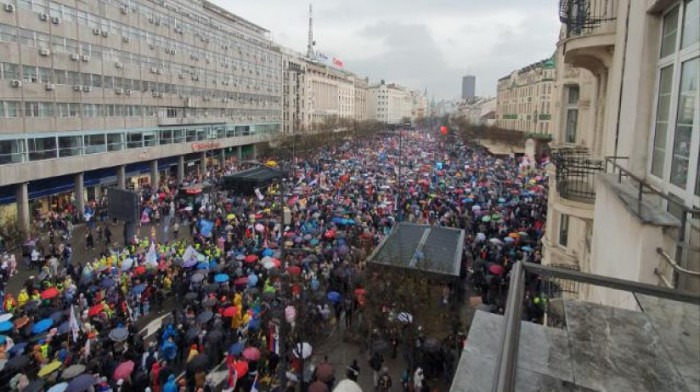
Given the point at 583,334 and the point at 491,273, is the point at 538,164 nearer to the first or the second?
the point at 491,273

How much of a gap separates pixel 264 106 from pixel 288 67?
73.2 feet

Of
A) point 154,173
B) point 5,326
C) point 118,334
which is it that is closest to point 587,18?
point 118,334

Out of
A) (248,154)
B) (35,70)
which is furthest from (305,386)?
(248,154)

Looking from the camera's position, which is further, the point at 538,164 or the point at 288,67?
the point at 288,67

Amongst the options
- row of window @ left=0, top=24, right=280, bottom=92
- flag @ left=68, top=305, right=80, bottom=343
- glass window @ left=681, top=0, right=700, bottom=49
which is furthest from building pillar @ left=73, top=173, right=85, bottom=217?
glass window @ left=681, top=0, right=700, bottom=49

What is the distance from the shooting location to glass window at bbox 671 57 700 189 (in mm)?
4473

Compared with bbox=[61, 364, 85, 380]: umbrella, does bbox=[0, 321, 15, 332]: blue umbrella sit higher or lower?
higher

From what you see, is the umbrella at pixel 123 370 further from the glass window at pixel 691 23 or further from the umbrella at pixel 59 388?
the glass window at pixel 691 23

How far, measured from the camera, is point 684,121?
4762mm

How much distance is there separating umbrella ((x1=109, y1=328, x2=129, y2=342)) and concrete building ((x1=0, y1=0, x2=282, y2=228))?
17.6 metres

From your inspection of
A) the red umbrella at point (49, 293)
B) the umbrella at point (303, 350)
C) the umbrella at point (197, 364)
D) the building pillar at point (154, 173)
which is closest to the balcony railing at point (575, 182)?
the umbrella at point (303, 350)

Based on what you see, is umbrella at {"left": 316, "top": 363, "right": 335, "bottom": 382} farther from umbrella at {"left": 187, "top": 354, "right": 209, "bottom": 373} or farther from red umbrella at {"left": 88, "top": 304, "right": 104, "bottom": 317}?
red umbrella at {"left": 88, "top": 304, "right": 104, "bottom": 317}

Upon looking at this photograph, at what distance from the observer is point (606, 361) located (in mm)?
2736

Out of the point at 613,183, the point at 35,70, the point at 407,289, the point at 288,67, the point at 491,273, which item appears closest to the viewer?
the point at 613,183
